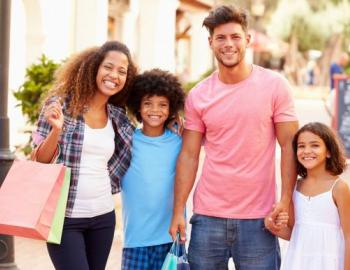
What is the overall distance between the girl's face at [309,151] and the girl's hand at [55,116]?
1220 mm

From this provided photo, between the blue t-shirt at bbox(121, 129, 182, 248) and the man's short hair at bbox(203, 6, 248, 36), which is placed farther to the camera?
the blue t-shirt at bbox(121, 129, 182, 248)

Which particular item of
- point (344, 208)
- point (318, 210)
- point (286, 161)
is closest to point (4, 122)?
point (286, 161)

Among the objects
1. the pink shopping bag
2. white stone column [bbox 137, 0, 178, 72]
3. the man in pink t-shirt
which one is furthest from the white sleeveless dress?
white stone column [bbox 137, 0, 178, 72]

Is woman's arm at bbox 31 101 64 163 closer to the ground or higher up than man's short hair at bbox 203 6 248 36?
closer to the ground

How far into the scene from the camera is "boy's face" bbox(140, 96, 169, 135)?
175 inches

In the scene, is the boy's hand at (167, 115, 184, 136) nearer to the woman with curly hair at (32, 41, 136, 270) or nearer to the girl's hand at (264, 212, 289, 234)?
the woman with curly hair at (32, 41, 136, 270)

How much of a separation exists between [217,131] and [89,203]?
751mm

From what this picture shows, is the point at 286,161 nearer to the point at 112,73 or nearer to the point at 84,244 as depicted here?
the point at 112,73

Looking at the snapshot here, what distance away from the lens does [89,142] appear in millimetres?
4125

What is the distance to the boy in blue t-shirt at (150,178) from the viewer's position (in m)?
4.40

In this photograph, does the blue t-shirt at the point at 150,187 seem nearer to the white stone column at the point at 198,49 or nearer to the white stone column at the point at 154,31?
the white stone column at the point at 154,31

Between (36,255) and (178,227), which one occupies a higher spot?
(178,227)

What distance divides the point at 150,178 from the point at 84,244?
508 millimetres

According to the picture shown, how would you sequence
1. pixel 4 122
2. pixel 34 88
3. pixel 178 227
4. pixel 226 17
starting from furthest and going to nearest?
1. pixel 34 88
2. pixel 4 122
3. pixel 178 227
4. pixel 226 17
